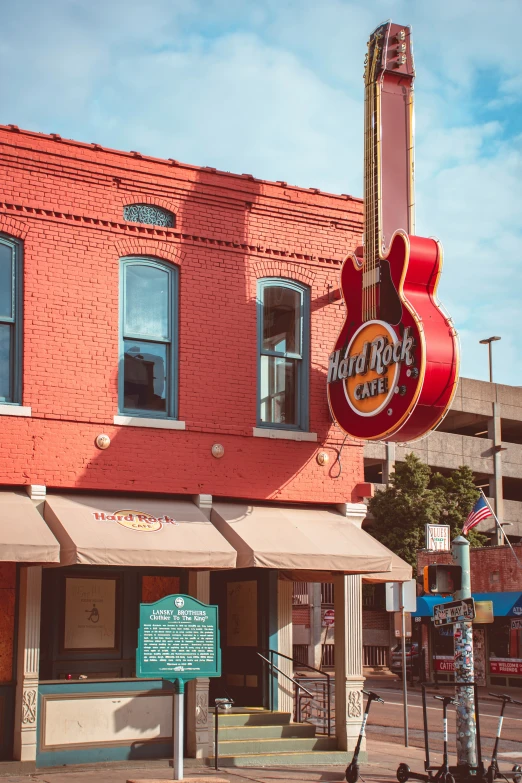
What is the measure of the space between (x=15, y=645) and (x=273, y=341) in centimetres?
596

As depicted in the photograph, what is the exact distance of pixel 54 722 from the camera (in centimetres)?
1340

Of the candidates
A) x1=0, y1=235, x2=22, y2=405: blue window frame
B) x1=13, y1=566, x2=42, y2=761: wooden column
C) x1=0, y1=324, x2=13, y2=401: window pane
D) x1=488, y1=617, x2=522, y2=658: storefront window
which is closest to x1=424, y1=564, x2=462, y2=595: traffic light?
Answer: x1=13, y1=566, x2=42, y2=761: wooden column

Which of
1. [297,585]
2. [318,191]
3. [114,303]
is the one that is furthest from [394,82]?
[297,585]

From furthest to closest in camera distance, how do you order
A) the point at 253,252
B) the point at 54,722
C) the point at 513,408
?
the point at 513,408, the point at 253,252, the point at 54,722

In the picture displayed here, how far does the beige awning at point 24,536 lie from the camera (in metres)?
12.4

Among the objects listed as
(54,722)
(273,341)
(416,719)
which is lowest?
(416,719)

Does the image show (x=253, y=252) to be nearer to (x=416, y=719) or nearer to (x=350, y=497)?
(x=350, y=497)

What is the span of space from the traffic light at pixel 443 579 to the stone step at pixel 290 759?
3316 millimetres

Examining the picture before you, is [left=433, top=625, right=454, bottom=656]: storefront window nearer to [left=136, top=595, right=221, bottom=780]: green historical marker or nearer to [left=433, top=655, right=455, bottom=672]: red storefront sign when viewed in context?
[left=433, top=655, right=455, bottom=672]: red storefront sign

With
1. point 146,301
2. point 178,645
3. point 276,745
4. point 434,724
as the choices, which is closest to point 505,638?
point 434,724

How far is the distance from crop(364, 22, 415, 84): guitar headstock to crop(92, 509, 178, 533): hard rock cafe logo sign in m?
7.51

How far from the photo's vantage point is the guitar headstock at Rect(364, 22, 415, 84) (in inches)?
637

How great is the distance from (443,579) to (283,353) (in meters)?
4.68

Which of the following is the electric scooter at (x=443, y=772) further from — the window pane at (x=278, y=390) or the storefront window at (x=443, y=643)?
the storefront window at (x=443, y=643)
